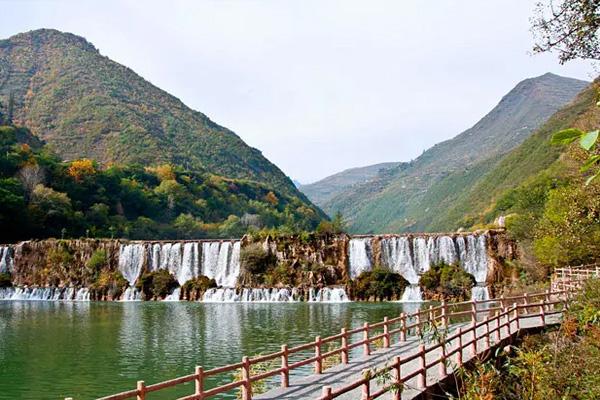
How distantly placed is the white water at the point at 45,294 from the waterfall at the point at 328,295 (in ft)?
67.9

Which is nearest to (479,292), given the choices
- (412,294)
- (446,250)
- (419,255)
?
(412,294)

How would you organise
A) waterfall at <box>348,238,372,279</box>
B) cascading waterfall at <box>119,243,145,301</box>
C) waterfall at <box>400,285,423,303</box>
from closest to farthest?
waterfall at <box>400,285,423,303</box> < waterfall at <box>348,238,372,279</box> < cascading waterfall at <box>119,243,145,301</box>

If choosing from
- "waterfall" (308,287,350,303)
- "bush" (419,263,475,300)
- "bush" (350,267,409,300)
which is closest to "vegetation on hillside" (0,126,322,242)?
"waterfall" (308,287,350,303)

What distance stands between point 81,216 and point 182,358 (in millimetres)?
65105

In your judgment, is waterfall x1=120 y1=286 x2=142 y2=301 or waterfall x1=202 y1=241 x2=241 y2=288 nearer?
waterfall x1=120 y1=286 x2=142 y2=301

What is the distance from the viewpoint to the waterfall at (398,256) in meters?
55.1

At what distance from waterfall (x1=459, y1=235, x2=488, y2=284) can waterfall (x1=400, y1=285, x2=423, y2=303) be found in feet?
17.2

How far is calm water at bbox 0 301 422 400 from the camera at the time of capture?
63.7 feet

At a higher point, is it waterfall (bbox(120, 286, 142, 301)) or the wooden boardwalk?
waterfall (bbox(120, 286, 142, 301))

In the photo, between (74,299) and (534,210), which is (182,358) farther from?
(534,210)

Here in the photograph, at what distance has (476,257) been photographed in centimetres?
5344

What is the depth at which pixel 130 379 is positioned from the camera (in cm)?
1927

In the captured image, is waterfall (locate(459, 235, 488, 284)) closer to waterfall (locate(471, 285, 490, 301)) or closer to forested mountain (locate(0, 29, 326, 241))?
waterfall (locate(471, 285, 490, 301))

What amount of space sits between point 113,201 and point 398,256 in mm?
54574
